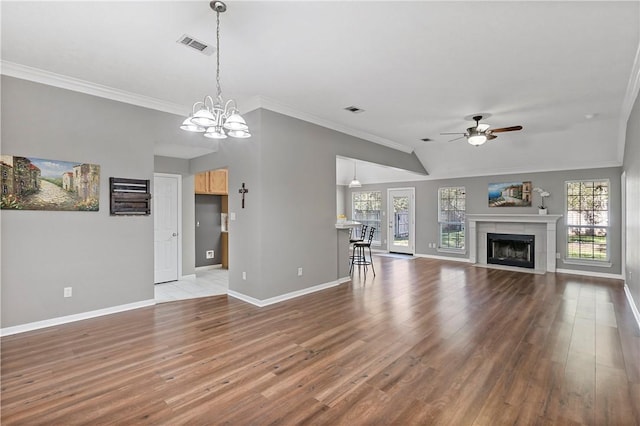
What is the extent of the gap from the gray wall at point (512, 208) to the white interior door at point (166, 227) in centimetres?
673

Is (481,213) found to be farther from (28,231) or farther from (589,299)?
(28,231)

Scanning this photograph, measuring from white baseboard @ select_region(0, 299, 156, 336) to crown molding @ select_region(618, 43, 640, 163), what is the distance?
6.46 metres

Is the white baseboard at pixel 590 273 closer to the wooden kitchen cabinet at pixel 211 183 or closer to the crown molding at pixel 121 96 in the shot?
the crown molding at pixel 121 96

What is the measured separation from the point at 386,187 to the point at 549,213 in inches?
180

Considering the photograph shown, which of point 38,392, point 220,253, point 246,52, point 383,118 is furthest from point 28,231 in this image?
point 383,118

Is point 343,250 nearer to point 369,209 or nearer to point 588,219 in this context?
point 369,209

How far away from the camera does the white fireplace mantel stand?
7273 mm

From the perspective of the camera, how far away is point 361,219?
1157 cm

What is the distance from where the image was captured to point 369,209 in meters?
11.3

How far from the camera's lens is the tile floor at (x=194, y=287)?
16.9ft

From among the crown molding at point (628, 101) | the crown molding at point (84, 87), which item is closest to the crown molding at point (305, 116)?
the crown molding at point (84, 87)

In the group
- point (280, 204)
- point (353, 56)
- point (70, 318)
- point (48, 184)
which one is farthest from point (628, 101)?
point (70, 318)

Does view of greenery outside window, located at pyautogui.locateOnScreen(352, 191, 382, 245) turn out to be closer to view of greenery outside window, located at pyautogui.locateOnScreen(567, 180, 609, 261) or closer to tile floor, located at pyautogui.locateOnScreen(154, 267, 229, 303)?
view of greenery outside window, located at pyautogui.locateOnScreen(567, 180, 609, 261)

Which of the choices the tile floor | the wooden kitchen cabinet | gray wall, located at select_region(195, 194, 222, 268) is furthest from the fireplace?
gray wall, located at select_region(195, 194, 222, 268)
